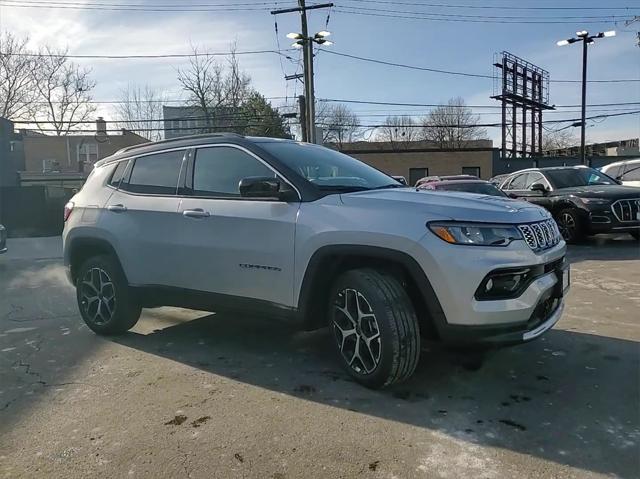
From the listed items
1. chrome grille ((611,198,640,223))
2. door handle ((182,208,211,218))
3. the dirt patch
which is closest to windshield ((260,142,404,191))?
door handle ((182,208,211,218))

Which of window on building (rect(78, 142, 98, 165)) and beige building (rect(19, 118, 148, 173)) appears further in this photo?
beige building (rect(19, 118, 148, 173))

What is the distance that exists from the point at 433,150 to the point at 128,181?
38.3 m

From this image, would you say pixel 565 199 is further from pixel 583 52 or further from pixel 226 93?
pixel 226 93

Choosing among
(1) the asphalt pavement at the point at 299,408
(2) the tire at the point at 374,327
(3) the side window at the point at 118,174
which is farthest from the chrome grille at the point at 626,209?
(3) the side window at the point at 118,174

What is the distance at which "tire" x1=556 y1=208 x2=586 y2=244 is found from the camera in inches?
410

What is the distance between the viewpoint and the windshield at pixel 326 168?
13.6 ft

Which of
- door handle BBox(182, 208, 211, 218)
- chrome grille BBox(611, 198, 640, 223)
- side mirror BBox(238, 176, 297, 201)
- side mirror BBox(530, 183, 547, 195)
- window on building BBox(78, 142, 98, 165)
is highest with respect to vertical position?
window on building BBox(78, 142, 98, 165)

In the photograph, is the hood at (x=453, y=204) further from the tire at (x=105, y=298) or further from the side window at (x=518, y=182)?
the side window at (x=518, y=182)

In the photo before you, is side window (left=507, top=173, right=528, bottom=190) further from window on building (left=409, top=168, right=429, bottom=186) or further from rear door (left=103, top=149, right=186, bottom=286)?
window on building (left=409, top=168, right=429, bottom=186)

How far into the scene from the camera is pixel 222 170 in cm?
446

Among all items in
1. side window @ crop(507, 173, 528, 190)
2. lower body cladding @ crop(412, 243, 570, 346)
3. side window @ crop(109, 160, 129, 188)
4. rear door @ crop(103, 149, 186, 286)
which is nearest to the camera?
lower body cladding @ crop(412, 243, 570, 346)

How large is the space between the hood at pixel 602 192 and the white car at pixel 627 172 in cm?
374

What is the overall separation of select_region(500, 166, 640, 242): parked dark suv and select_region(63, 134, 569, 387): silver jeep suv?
6968 millimetres

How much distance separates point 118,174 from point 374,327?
10.4ft
